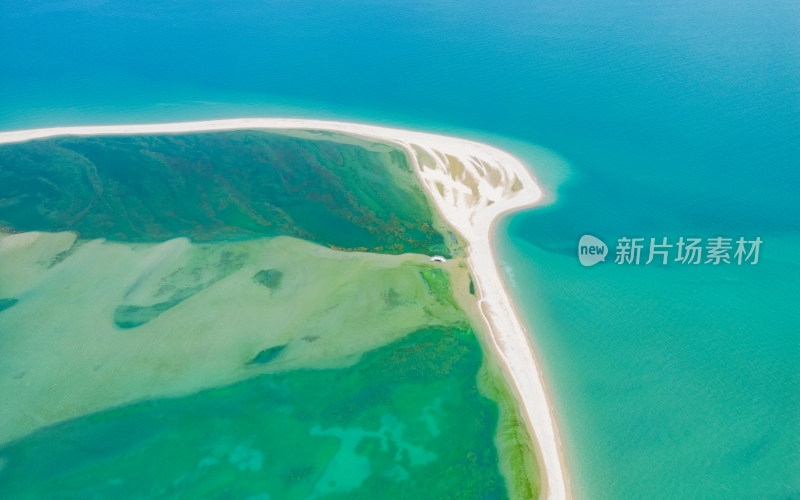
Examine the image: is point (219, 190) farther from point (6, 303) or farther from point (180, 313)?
point (6, 303)

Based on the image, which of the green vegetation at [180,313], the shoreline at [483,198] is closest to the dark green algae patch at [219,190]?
the shoreline at [483,198]

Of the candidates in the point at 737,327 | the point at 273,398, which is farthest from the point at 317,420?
the point at 737,327

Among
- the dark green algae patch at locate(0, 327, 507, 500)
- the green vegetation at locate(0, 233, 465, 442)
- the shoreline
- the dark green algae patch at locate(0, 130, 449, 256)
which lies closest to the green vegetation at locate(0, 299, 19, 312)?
the green vegetation at locate(0, 233, 465, 442)

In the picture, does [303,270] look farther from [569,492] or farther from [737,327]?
[737,327]

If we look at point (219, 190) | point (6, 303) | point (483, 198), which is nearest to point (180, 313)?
point (6, 303)

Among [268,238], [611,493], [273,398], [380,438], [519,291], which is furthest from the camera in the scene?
[268,238]

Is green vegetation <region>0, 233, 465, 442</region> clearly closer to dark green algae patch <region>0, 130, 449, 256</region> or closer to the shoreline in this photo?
dark green algae patch <region>0, 130, 449, 256</region>

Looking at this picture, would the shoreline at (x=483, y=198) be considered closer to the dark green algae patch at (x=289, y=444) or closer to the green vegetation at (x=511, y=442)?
the green vegetation at (x=511, y=442)
